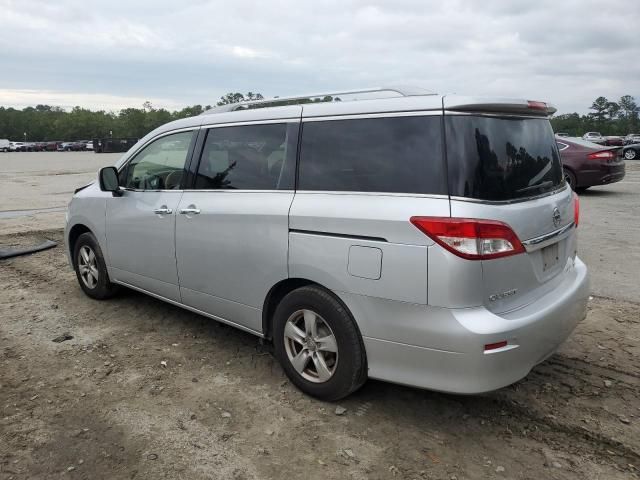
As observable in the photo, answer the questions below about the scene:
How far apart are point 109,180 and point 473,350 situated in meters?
3.58

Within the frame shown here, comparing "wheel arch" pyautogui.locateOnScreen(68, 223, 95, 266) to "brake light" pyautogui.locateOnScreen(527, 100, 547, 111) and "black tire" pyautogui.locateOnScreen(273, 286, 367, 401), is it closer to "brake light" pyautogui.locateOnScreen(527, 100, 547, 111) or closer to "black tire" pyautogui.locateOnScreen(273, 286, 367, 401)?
"black tire" pyautogui.locateOnScreen(273, 286, 367, 401)

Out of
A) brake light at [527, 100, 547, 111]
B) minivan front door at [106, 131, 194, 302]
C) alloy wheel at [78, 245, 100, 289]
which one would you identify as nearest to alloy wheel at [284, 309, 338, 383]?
minivan front door at [106, 131, 194, 302]

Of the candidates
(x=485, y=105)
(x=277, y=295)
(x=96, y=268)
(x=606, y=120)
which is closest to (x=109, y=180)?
(x=96, y=268)

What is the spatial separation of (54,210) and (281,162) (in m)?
9.98

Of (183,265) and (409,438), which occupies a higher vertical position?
(183,265)

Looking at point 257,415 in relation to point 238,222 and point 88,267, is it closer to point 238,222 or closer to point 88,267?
point 238,222

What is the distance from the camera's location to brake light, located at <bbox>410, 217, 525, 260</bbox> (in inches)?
104

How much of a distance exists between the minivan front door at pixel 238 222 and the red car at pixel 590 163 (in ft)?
35.3

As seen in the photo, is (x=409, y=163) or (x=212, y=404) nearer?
(x=409, y=163)

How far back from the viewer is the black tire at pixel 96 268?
16.9 ft

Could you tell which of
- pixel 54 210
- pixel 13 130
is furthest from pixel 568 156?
pixel 13 130

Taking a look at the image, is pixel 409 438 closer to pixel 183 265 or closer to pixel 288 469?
pixel 288 469

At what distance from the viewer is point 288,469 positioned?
2732mm

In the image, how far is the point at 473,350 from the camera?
265 cm
